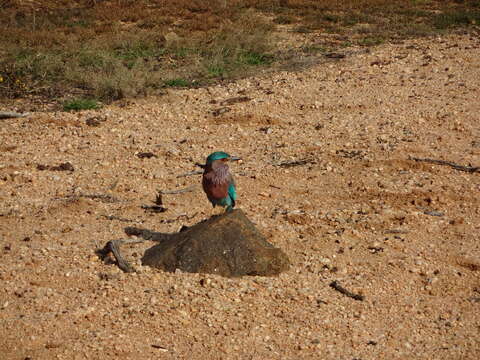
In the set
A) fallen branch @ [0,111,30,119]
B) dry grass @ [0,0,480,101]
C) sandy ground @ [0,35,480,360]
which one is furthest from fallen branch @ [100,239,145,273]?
dry grass @ [0,0,480,101]

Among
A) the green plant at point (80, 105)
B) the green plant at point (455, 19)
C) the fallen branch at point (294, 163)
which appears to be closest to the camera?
the fallen branch at point (294, 163)

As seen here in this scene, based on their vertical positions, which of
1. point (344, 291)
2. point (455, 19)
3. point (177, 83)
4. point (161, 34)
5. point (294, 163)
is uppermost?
point (455, 19)

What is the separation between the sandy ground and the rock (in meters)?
0.09

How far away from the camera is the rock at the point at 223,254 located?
14.9 ft

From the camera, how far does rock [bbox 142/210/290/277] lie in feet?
14.9

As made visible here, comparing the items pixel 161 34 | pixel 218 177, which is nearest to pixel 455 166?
pixel 218 177

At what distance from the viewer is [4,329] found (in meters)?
4.01

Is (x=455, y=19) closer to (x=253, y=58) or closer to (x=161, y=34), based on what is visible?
(x=253, y=58)

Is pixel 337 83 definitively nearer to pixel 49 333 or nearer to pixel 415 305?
pixel 415 305

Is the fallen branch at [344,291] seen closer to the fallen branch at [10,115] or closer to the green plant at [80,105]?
the green plant at [80,105]

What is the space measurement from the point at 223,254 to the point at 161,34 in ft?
24.0

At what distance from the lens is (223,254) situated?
14.9ft

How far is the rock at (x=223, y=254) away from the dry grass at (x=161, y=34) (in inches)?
173

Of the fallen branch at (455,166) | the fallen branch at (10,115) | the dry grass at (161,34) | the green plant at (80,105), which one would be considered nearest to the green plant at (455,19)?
the dry grass at (161,34)
